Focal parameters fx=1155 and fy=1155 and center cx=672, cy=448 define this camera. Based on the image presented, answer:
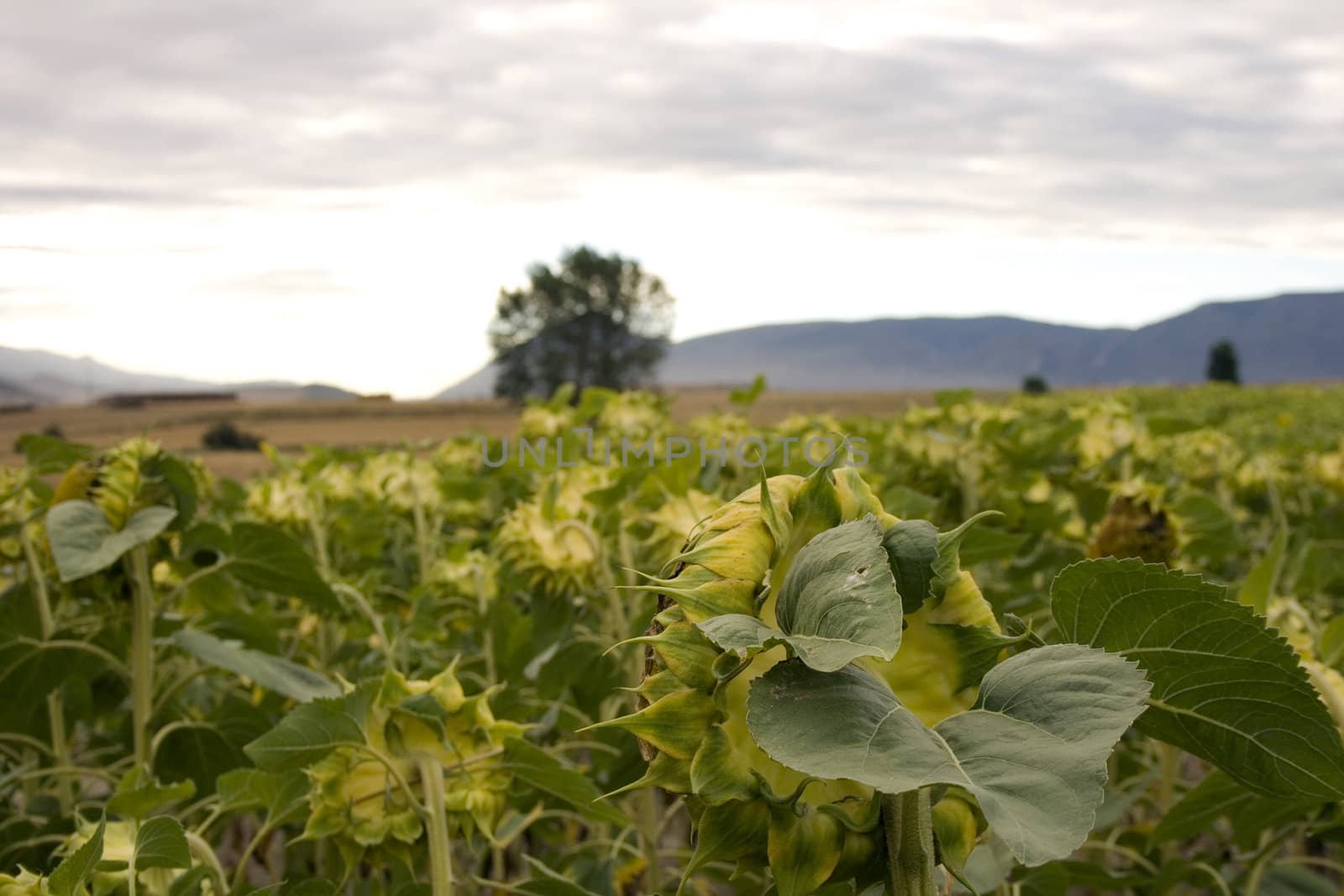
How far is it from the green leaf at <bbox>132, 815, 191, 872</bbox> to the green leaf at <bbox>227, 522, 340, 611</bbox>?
0.88 m

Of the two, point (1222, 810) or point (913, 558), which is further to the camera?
point (1222, 810)

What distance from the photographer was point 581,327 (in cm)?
4069

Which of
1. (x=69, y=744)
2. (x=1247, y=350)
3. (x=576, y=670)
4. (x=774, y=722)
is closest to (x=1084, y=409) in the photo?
(x=576, y=670)

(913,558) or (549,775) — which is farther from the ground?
(913,558)

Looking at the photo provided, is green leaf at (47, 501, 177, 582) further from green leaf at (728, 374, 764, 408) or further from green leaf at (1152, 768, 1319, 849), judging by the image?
green leaf at (728, 374, 764, 408)

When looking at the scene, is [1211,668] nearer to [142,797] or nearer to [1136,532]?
[142,797]

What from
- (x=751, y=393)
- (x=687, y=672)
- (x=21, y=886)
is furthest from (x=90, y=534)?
(x=751, y=393)

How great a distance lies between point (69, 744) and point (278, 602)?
1.16 meters

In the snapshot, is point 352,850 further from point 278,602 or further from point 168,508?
point 278,602

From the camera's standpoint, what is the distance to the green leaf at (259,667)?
1640 mm

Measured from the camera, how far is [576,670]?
209cm

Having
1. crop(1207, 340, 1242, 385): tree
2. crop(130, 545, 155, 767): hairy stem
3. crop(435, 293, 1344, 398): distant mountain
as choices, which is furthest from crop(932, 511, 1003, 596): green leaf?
crop(435, 293, 1344, 398): distant mountain

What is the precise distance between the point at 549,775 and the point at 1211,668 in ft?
2.48

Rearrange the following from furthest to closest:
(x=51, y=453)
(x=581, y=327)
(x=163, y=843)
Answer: (x=581, y=327) < (x=51, y=453) < (x=163, y=843)
